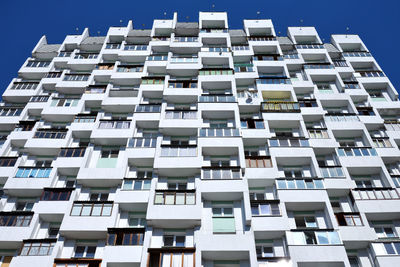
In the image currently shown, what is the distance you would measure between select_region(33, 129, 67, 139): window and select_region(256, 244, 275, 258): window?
20046mm

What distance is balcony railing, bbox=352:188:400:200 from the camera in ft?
85.7

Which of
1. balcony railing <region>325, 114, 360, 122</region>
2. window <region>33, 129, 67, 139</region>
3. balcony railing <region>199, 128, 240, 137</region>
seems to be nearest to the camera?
balcony railing <region>199, 128, 240, 137</region>

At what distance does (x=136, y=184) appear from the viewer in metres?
26.5

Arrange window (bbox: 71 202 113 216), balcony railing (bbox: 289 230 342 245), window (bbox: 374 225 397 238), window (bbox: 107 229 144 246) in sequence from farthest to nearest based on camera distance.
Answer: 1. window (bbox: 374 225 397 238)
2. window (bbox: 71 202 113 216)
3. window (bbox: 107 229 144 246)
4. balcony railing (bbox: 289 230 342 245)

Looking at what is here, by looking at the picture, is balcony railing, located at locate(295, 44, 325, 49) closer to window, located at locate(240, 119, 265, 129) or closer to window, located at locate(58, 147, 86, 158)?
window, located at locate(240, 119, 265, 129)

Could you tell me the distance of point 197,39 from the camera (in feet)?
141

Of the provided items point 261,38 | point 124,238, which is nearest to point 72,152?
point 124,238

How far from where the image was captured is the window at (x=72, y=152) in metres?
29.1

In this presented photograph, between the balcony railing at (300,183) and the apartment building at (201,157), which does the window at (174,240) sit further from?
the balcony railing at (300,183)

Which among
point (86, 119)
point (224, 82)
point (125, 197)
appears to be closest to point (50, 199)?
point (125, 197)

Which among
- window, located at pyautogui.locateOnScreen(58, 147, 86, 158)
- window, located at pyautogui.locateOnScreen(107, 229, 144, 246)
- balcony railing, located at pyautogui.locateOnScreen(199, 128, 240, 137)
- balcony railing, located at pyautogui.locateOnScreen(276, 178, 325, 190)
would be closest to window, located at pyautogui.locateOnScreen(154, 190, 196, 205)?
window, located at pyautogui.locateOnScreen(107, 229, 144, 246)

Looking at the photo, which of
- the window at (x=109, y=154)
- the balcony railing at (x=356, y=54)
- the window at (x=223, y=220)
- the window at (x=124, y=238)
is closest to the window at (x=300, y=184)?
the window at (x=223, y=220)

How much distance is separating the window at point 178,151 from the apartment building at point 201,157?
0.13 meters

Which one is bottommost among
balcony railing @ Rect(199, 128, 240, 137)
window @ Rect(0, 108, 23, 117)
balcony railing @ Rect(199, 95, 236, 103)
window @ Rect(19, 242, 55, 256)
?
window @ Rect(19, 242, 55, 256)
